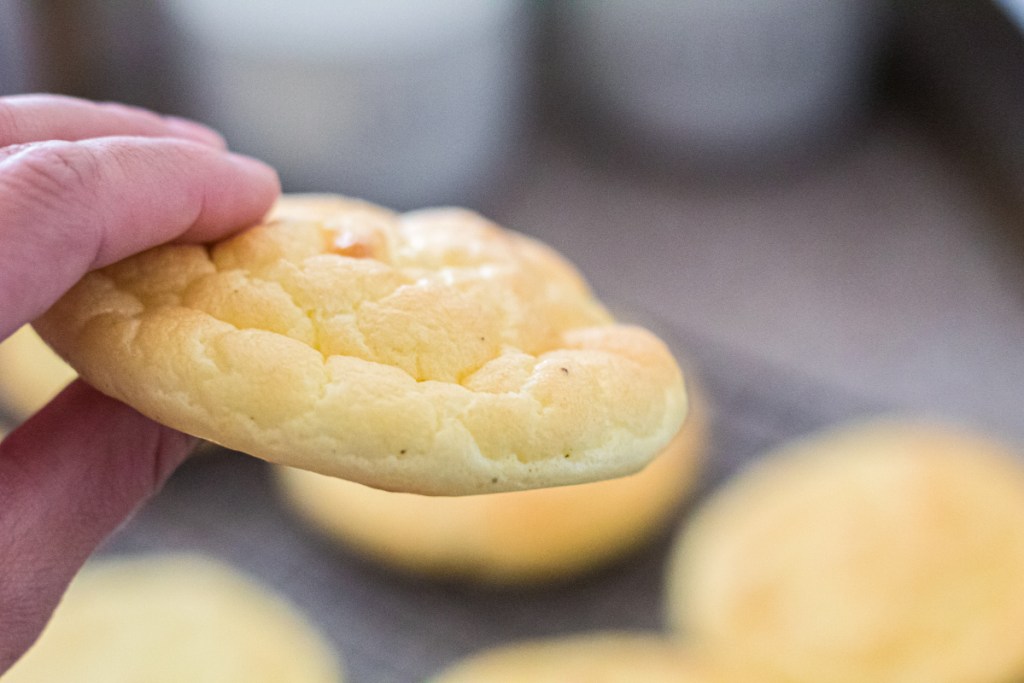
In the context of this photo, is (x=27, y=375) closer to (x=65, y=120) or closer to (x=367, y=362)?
(x=65, y=120)

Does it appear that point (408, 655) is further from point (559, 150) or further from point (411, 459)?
point (559, 150)

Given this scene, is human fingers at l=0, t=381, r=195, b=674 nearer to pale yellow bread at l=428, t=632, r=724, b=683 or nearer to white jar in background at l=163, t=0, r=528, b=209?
pale yellow bread at l=428, t=632, r=724, b=683

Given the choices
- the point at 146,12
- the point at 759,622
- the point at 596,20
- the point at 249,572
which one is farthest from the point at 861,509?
the point at 146,12

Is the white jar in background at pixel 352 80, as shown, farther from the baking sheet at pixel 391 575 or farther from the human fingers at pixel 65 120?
the human fingers at pixel 65 120

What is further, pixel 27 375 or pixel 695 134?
pixel 695 134

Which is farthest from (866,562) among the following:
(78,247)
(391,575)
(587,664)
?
(78,247)

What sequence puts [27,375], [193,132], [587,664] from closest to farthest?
1. [193,132]
2. [587,664]
3. [27,375]
